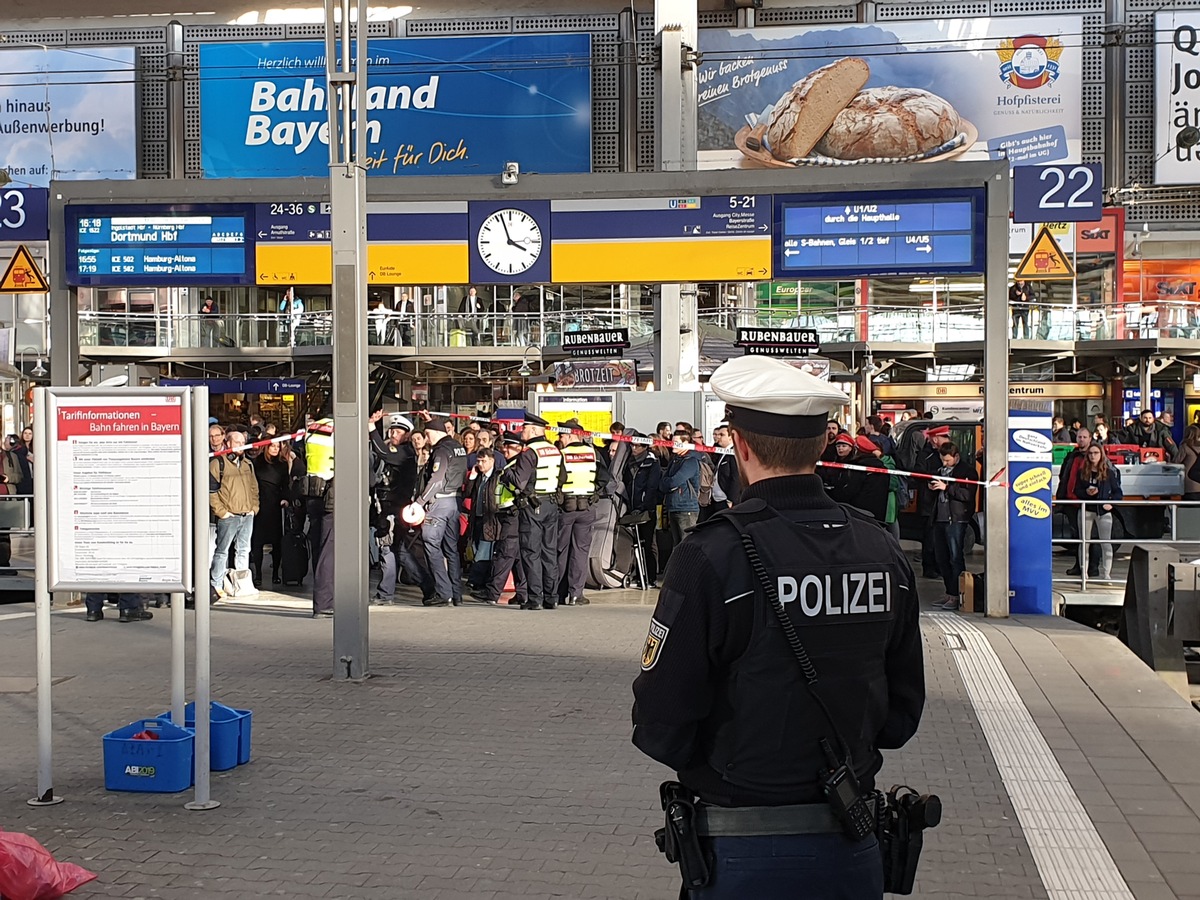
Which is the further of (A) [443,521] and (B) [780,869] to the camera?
(A) [443,521]

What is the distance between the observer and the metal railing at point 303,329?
113 feet

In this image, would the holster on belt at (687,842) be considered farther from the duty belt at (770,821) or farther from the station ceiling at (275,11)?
the station ceiling at (275,11)

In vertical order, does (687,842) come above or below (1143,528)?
above

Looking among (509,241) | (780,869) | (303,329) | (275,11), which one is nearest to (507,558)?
(509,241)

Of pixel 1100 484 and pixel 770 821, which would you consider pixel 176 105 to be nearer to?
pixel 1100 484

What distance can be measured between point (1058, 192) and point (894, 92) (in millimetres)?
22242

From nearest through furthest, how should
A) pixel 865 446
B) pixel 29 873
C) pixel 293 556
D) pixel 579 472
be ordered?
pixel 29 873, pixel 579 472, pixel 293 556, pixel 865 446

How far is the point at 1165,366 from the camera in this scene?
3425cm

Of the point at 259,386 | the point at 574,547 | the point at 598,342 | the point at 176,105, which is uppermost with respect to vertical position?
the point at 176,105

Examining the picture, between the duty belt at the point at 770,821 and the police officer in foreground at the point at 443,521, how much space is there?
9.64 meters

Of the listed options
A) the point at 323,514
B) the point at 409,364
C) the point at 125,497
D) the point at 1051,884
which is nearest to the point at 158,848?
the point at 125,497

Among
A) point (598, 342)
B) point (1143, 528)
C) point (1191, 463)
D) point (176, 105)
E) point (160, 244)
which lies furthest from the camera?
point (176, 105)

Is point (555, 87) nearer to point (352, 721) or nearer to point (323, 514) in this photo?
point (323, 514)

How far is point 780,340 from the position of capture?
16.9m
